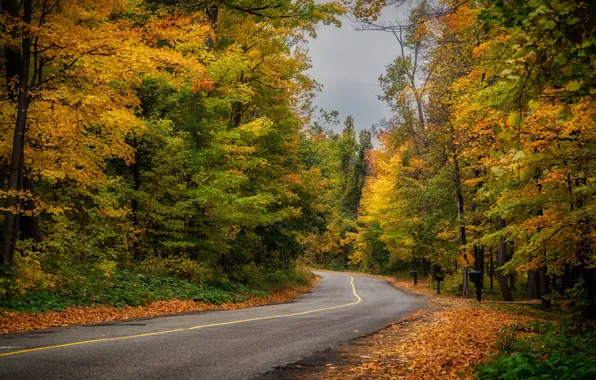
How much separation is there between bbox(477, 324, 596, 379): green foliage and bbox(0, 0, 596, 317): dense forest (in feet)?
6.71

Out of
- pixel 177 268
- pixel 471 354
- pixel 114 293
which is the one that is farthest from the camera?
pixel 177 268

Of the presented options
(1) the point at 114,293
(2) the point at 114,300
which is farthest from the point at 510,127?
(1) the point at 114,293

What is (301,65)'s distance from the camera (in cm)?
2542

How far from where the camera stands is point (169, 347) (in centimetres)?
744

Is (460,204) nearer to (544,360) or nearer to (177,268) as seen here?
(177,268)

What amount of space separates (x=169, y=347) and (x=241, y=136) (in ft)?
42.8

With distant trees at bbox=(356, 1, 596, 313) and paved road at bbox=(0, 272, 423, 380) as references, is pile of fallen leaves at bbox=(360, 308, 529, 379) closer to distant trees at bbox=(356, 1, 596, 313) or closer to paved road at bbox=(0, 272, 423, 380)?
paved road at bbox=(0, 272, 423, 380)

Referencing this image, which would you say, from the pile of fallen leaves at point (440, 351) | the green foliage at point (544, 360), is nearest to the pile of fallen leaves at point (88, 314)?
the pile of fallen leaves at point (440, 351)

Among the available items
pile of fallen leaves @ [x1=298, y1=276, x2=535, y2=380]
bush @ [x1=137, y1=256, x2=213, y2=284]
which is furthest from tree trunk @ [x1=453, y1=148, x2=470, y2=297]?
pile of fallen leaves @ [x1=298, y1=276, x2=535, y2=380]

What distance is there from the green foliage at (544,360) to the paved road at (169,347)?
2.93 meters

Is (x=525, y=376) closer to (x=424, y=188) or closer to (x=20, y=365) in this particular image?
(x=20, y=365)

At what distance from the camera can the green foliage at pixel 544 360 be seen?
4.92m

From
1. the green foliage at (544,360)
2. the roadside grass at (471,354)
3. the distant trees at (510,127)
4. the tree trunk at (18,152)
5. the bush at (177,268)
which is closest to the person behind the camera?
the distant trees at (510,127)

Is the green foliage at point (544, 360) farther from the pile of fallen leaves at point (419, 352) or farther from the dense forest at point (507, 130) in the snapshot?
the dense forest at point (507, 130)
